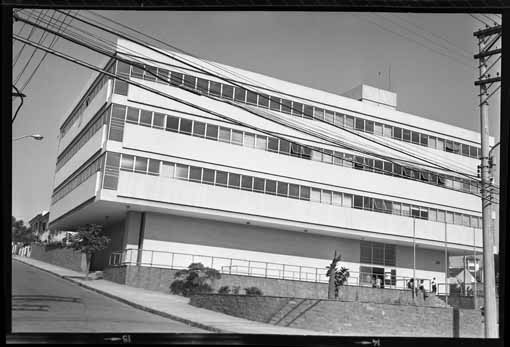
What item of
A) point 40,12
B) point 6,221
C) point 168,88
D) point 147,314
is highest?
point 168,88

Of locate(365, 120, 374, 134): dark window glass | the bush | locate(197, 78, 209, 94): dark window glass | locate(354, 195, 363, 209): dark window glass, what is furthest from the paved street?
locate(354, 195, 363, 209): dark window glass

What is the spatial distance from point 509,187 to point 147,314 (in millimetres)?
7648

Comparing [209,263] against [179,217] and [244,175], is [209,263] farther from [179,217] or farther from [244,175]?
[244,175]

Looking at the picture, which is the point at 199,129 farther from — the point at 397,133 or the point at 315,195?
the point at 397,133

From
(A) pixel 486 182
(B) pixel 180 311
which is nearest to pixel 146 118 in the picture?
(B) pixel 180 311

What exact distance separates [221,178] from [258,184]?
1.70m

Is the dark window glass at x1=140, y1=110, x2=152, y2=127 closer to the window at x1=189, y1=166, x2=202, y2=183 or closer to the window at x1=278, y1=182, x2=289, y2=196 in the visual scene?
the window at x1=189, y1=166, x2=202, y2=183

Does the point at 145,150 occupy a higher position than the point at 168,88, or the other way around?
the point at 168,88

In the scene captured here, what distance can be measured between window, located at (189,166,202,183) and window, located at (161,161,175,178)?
698 mm

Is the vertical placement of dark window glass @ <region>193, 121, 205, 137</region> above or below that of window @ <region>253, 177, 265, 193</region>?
above

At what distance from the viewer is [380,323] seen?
13.2 m

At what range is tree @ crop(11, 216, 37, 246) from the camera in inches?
329

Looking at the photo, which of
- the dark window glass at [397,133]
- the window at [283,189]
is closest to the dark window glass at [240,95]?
the window at [283,189]

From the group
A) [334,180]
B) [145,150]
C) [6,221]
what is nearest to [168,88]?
[145,150]
